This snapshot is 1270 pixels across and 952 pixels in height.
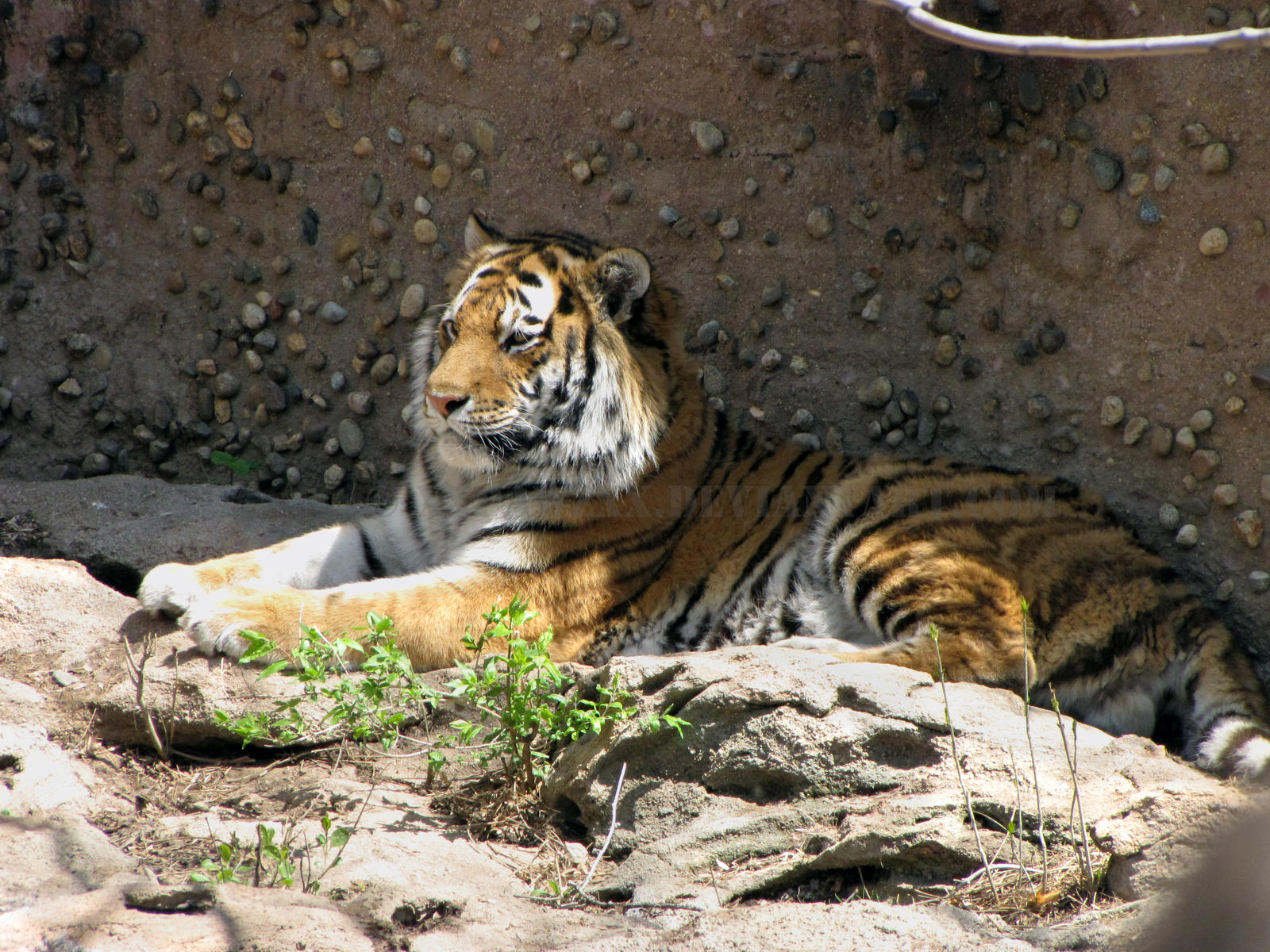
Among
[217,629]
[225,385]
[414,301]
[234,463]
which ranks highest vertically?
[414,301]

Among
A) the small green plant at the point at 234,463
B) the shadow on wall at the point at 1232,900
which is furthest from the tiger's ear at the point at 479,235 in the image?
the shadow on wall at the point at 1232,900

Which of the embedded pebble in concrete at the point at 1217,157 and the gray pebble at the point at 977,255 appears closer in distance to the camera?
the embedded pebble in concrete at the point at 1217,157

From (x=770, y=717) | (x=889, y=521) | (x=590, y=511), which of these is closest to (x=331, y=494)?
(x=590, y=511)

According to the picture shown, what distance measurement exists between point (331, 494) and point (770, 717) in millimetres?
2628

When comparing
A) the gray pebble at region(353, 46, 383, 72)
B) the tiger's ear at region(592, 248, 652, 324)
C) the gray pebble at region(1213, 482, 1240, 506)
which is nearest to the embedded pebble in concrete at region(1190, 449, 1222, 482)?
the gray pebble at region(1213, 482, 1240, 506)

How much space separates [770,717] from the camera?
8.54 ft

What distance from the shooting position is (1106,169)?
3.65m

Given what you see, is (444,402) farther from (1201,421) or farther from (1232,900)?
(1232,900)

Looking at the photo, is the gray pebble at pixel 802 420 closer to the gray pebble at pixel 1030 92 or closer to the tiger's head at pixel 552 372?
the tiger's head at pixel 552 372

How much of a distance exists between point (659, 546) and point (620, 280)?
0.85 meters

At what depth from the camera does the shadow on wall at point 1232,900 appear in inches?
34.3

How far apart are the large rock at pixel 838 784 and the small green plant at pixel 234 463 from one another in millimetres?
2457

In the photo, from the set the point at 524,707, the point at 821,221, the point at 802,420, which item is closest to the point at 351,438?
the point at 802,420

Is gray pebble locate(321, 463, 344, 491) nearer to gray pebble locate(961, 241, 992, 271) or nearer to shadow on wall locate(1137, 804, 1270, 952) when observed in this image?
gray pebble locate(961, 241, 992, 271)
